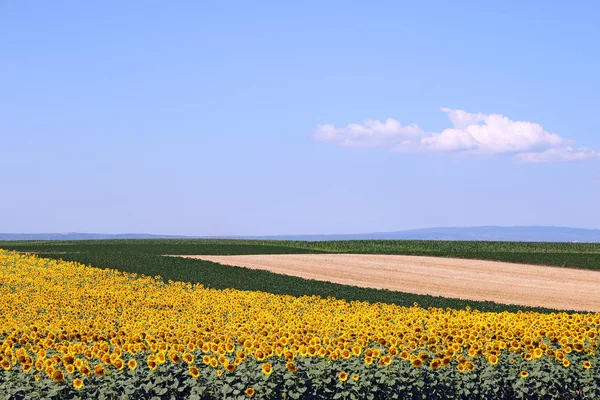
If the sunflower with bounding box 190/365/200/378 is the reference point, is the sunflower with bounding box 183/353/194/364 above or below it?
above

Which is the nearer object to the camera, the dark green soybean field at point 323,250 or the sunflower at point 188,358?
the sunflower at point 188,358

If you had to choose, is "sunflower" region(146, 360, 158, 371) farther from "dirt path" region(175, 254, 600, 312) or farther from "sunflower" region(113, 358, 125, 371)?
"dirt path" region(175, 254, 600, 312)

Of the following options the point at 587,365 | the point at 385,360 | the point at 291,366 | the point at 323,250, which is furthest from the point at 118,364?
the point at 323,250

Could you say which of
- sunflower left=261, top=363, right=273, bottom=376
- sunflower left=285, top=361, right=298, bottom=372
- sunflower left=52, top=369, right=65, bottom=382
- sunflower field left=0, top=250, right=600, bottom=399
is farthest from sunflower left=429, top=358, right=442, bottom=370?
sunflower left=52, top=369, right=65, bottom=382

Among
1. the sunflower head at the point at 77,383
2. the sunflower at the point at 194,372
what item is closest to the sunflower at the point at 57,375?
the sunflower head at the point at 77,383

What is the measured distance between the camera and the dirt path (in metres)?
35.2

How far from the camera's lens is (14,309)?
22641 millimetres

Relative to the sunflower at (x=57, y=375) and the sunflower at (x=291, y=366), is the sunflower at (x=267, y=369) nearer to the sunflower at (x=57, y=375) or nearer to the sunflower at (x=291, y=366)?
the sunflower at (x=291, y=366)

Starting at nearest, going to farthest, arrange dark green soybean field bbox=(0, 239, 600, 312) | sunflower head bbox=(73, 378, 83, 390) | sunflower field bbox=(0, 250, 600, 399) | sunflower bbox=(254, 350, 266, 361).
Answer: sunflower head bbox=(73, 378, 83, 390), sunflower field bbox=(0, 250, 600, 399), sunflower bbox=(254, 350, 266, 361), dark green soybean field bbox=(0, 239, 600, 312)

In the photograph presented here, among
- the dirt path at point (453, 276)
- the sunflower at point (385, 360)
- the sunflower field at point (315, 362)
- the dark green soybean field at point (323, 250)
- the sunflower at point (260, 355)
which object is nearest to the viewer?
the sunflower field at point (315, 362)

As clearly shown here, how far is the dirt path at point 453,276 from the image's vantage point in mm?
35219

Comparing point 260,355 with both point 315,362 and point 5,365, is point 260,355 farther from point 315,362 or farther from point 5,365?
point 5,365

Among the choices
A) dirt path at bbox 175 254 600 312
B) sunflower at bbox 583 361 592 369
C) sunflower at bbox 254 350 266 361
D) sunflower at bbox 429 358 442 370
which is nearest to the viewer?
sunflower at bbox 254 350 266 361

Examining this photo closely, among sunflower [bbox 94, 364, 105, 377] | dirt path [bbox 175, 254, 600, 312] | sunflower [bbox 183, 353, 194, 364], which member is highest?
sunflower [bbox 183, 353, 194, 364]
